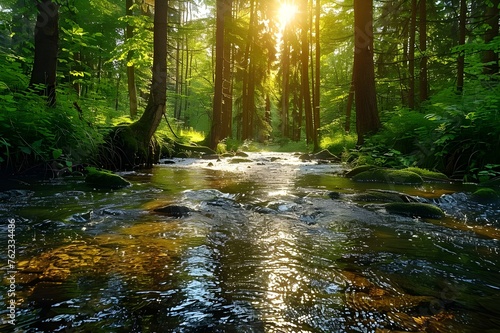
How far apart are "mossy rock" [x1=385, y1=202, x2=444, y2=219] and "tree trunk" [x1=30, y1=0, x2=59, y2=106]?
23.5ft

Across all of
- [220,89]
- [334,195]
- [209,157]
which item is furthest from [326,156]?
[334,195]

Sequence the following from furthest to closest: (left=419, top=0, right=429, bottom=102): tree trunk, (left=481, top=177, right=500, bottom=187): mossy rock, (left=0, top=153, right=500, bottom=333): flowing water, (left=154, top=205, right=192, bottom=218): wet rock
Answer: (left=419, top=0, right=429, bottom=102): tree trunk → (left=481, top=177, right=500, bottom=187): mossy rock → (left=154, top=205, right=192, bottom=218): wet rock → (left=0, top=153, right=500, bottom=333): flowing water

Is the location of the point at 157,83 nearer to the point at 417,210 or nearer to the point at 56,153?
the point at 56,153

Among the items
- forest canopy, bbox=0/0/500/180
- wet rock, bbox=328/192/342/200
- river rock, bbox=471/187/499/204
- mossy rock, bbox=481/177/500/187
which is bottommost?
wet rock, bbox=328/192/342/200

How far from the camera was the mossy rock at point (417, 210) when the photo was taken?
4387 millimetres

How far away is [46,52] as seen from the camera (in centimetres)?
754

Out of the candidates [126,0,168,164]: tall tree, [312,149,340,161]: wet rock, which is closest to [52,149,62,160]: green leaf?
[126,0,168,164]: tall tree

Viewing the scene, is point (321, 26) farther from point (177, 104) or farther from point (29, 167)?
point (177, 104)

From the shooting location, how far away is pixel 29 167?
22.4 feet

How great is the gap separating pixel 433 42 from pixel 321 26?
6068mm

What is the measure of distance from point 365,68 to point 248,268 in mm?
9678

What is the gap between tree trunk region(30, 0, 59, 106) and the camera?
740cm

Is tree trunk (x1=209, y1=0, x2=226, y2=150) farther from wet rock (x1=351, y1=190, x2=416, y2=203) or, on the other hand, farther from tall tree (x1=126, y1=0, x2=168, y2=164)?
wet rock (x1=351, y1=190, x2=416, y2=203)

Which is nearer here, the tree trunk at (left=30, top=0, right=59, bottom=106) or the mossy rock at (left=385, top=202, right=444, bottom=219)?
the mossy rock at (left=385, top=202, right=444, bottom=219)
